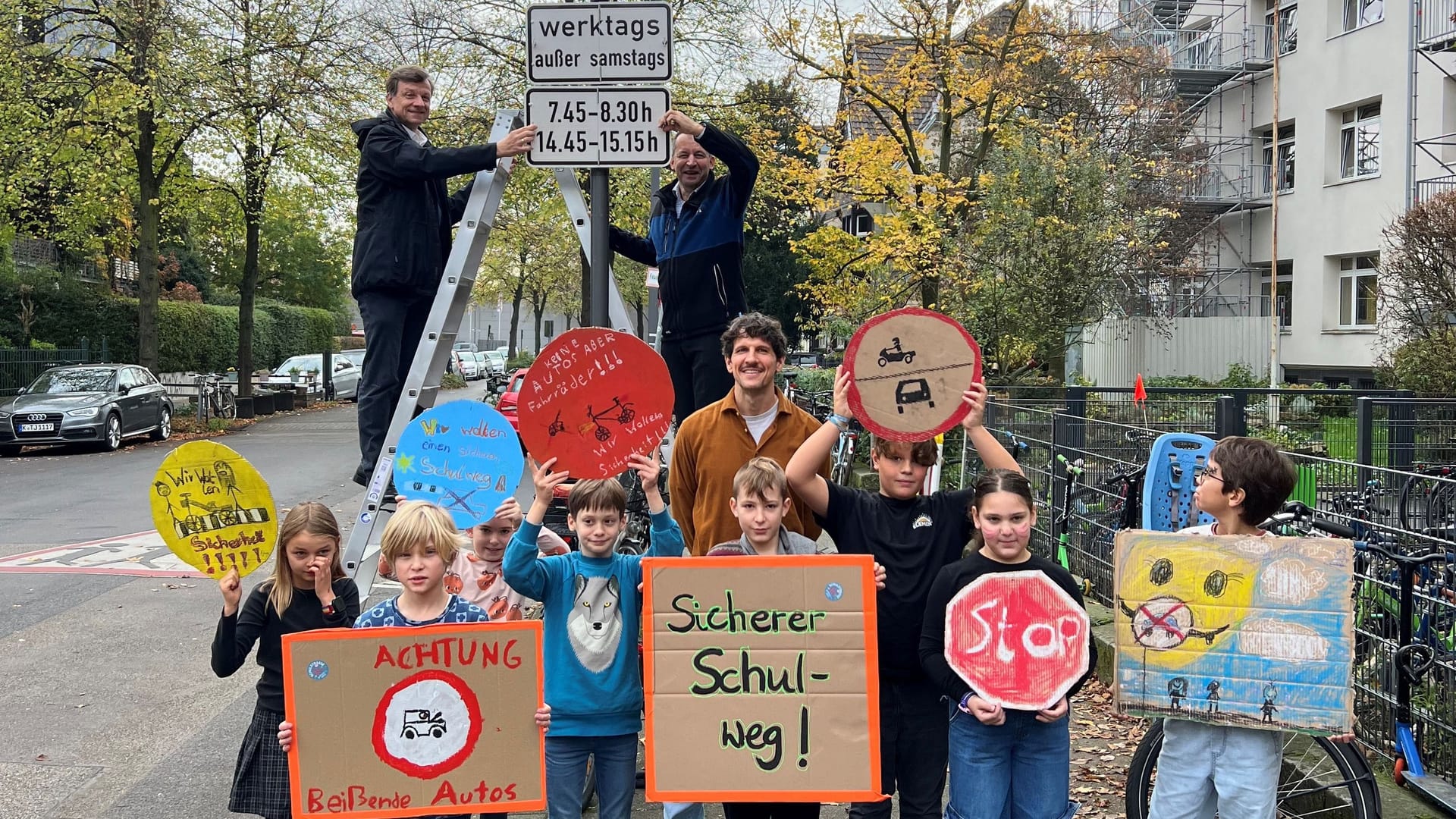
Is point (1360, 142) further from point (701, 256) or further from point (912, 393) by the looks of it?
point (912, 393)

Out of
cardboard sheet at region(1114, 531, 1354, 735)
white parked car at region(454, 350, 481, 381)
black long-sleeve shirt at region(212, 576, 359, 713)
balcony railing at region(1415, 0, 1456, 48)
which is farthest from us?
white parked car at region(454, 350, 481, 381)

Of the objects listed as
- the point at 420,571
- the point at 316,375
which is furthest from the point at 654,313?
the point at 316,375

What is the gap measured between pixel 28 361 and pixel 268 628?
92.3 ft

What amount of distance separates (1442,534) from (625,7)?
19.7ft

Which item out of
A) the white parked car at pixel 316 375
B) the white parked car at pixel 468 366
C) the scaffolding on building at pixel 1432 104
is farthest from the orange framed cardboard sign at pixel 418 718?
the white parked car at pixel 468 366

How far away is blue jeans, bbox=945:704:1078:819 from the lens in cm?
339

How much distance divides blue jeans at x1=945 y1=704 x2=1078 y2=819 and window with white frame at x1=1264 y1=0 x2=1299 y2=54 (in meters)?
27.4

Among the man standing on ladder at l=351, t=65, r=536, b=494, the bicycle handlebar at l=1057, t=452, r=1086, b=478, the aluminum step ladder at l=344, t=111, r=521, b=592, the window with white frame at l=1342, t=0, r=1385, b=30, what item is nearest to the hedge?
the bicycle handlebar at l=1057, t=452, r=1086, b=478

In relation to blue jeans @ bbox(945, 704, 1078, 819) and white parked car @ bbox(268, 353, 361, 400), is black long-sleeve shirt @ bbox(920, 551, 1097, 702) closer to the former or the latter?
blue jeans @ bbox(945, 704, 1078, 819)

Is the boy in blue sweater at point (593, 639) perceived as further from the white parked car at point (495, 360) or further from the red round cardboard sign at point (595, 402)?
the white parked car at point (495, 360)

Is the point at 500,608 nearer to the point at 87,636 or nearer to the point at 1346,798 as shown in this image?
the point at 1346,798

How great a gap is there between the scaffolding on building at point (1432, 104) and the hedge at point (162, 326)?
26.8m

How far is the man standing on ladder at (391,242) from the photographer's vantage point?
486 centimetres

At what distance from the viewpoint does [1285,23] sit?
2769 centimetres
